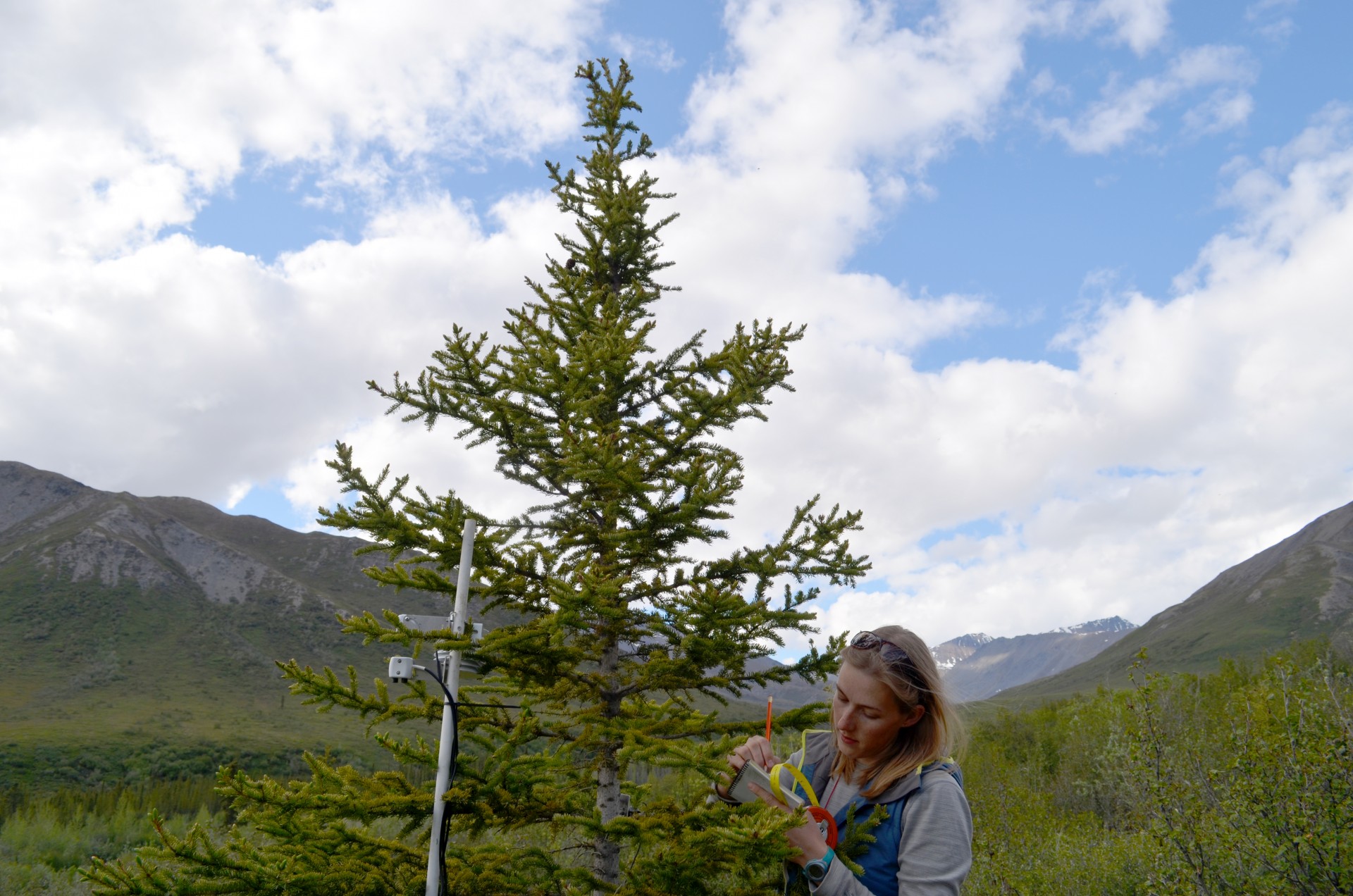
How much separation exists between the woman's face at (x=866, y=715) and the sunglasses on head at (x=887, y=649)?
8cm

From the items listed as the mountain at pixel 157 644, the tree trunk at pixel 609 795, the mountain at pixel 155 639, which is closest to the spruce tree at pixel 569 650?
the tree trunk at pixel 609 795

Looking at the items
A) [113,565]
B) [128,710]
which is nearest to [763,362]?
[128,710]

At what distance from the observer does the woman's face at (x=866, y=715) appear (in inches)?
100

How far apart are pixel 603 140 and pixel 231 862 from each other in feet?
25.2

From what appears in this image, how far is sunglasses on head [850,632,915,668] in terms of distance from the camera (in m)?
2.56

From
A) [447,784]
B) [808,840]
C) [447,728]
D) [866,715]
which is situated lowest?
[447,784]

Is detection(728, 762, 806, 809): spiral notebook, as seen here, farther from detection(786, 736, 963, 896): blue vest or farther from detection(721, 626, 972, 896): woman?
detection(786, 736, 963, 896): blue vest

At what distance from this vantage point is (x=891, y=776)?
2.51 meters

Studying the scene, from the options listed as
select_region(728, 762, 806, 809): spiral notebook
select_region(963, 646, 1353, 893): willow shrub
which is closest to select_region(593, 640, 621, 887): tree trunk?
select_region(728, 762, 806, 809): spiral notebook

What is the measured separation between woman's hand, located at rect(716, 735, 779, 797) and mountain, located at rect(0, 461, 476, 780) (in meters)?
63.5

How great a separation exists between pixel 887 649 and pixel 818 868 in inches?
27.3

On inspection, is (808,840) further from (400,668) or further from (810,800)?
(400,668)

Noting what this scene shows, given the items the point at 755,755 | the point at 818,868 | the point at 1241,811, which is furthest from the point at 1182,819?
the point at 818,868

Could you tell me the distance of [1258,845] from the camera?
7.84 metres
